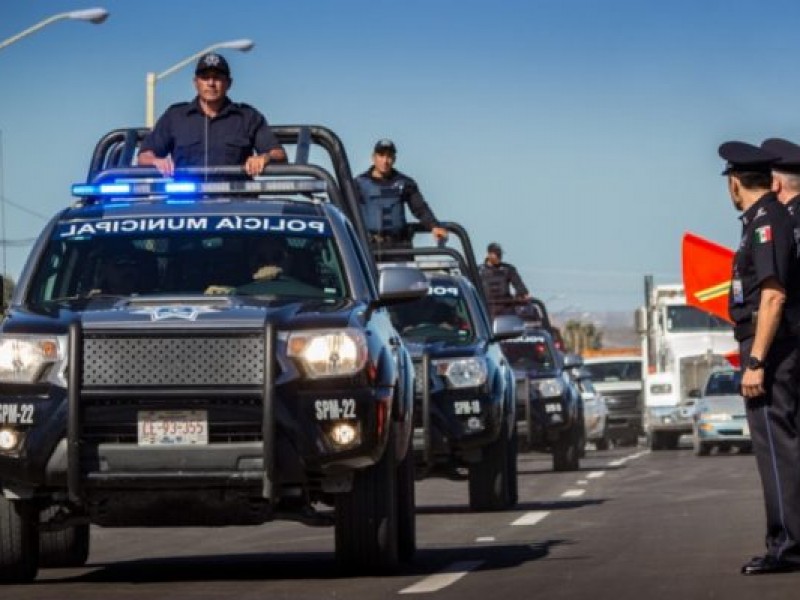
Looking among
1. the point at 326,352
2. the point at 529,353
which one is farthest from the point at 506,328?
the point at 529,353

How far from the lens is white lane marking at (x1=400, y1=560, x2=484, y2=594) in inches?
425

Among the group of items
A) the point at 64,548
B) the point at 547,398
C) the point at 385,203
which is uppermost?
the point at 385,203

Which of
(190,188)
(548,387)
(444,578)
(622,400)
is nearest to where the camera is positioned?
(444,578)

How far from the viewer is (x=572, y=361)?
3036 centimetres

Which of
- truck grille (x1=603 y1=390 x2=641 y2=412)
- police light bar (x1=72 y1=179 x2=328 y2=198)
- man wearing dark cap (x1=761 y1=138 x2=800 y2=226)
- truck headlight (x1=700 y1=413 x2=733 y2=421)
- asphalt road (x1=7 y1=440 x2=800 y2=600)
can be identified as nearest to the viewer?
asphalt road (x1=7 y1=440 x2=800 y2=600)

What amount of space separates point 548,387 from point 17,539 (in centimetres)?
1816

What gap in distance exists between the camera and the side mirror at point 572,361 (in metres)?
29.9

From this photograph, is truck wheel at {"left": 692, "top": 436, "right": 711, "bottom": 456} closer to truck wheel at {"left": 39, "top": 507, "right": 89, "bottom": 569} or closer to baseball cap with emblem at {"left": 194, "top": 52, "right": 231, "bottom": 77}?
baseball cap with emblem at {"left": 194, "top": 52, "right": 231, "bottom": 77}

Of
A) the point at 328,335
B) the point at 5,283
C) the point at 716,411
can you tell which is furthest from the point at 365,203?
the point at 716,411

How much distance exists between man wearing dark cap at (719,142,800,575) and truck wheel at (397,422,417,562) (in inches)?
81.0

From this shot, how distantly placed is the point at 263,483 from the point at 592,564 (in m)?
2.11

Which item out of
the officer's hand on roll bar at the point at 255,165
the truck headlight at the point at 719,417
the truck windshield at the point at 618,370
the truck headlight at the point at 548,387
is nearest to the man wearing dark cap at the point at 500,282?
the truck headlight at the point at 548,387

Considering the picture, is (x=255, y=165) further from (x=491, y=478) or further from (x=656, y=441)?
(x=656, y=441)

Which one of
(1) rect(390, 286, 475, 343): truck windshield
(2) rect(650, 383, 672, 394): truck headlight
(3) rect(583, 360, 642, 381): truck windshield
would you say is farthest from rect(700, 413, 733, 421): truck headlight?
(3) rect(583, 360, 642, 381): truck windshield
